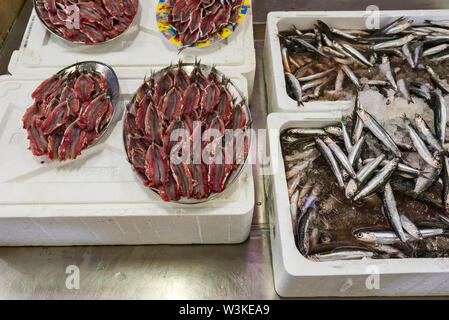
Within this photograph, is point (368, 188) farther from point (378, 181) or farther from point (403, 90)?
point (403, 90)

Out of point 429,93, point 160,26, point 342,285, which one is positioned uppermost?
point 160,26

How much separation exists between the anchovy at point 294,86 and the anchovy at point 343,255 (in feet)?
3.47

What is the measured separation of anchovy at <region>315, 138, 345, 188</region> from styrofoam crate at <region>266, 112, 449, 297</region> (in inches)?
6.9

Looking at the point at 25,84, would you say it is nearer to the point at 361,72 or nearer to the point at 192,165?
the point at 192,165

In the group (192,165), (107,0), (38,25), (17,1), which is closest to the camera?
(192,165)

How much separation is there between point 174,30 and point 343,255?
6.64ft

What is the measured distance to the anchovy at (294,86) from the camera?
8.12ft

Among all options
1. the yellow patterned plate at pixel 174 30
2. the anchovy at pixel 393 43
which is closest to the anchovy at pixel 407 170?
the anchovy at pixel 393 43

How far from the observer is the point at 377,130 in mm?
2240

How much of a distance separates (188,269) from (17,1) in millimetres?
3196

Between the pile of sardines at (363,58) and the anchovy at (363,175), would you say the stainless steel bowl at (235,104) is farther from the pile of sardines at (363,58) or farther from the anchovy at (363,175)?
the anchovy at (363,175)

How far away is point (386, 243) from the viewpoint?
6.66 feet

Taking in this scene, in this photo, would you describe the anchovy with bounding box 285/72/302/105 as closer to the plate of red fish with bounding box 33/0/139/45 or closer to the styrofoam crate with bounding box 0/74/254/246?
the styrofoam crate with bounding box 0/74/254/246
